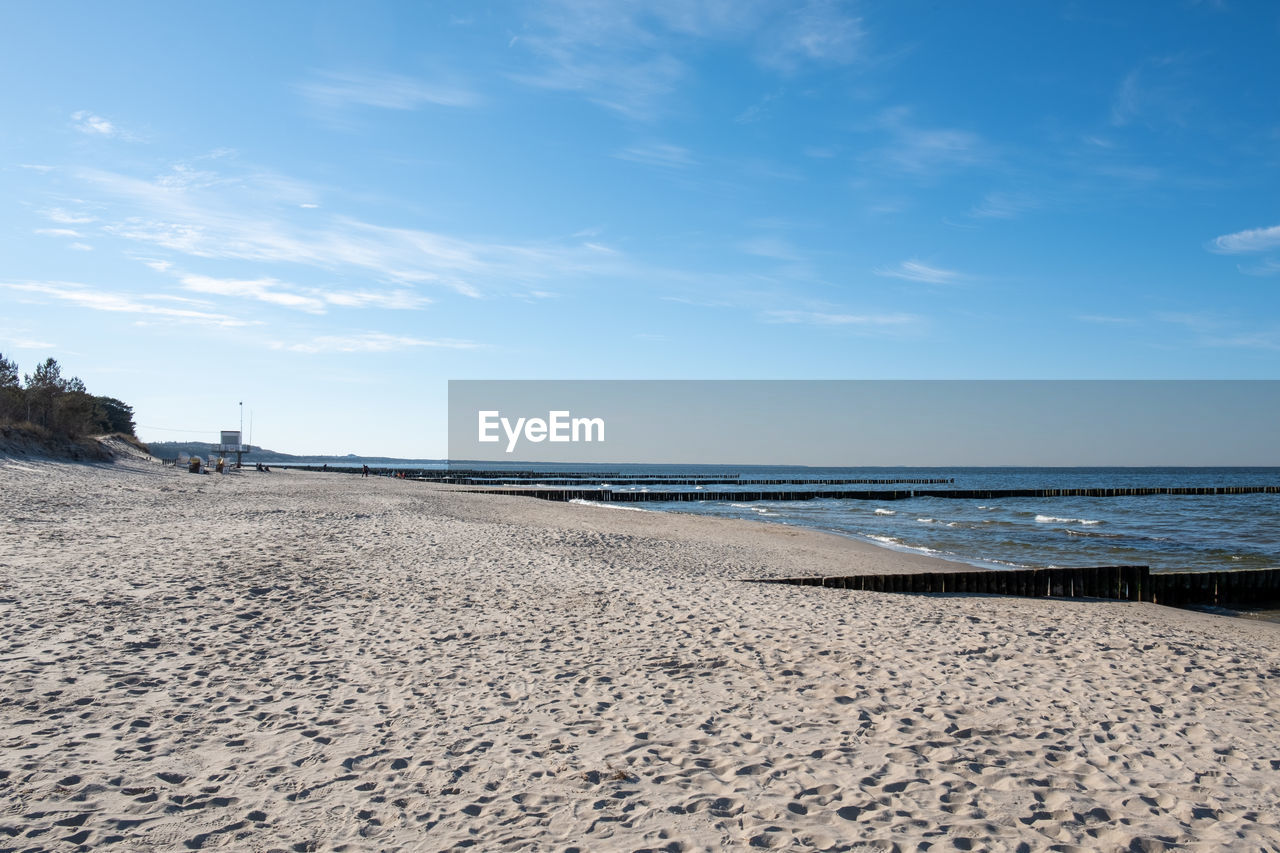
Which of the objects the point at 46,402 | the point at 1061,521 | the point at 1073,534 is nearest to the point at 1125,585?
the point at 1073,534

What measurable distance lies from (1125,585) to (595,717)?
13.2 m

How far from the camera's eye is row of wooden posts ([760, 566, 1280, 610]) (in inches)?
553

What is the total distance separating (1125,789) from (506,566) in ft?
33.2

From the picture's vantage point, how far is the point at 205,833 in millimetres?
3979

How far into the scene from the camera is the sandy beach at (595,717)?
427 cm

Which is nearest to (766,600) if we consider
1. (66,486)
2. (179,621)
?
(179,621)

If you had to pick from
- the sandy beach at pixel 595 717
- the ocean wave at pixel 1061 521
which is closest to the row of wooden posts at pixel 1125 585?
the sandy beach at pixel 595 717

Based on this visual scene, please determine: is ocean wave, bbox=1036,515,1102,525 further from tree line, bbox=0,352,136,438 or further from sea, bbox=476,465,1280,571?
tree line, bbox=0,352,136,438

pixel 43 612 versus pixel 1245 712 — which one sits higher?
pixel 43 612

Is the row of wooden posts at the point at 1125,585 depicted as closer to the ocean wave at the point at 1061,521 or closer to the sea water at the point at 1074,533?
the sea water at the point at 1074,533

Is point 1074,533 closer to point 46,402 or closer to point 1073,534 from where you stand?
point 1073,534

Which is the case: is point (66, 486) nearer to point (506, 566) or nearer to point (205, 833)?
point (506, 566)

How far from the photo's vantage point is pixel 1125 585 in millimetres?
14688

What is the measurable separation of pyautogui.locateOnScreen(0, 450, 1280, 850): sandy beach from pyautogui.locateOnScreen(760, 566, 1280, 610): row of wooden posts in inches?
79.1
